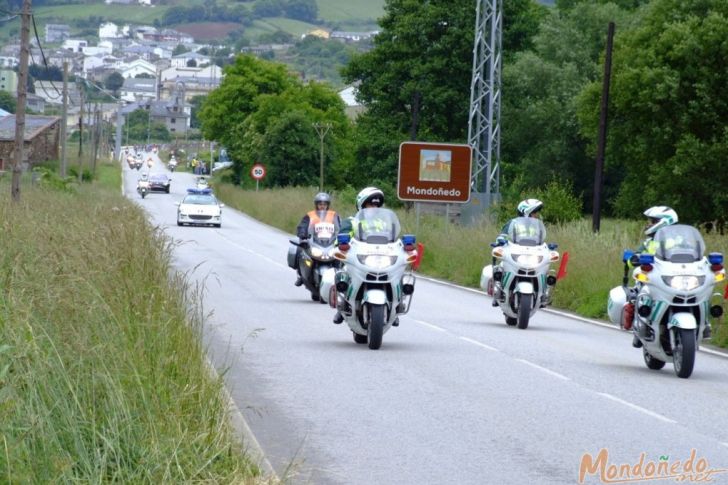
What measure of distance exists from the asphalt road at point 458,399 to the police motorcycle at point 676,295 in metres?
0.33

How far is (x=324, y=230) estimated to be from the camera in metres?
23.8

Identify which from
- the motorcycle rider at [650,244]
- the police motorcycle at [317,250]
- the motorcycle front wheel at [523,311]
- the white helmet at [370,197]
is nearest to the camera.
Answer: the motorcycle rider at [650,244]

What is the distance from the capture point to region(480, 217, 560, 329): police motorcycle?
66.7 feet

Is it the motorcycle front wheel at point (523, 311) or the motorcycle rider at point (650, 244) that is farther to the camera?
the motorcycle front wheel at point (523, 311)

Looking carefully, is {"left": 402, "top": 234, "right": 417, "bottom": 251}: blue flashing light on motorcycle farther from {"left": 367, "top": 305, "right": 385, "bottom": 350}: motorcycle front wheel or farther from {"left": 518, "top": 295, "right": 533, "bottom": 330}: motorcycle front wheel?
{"left": 518, "top": 295, "right": 533, "bottom": 330}: motorcycle front wheel

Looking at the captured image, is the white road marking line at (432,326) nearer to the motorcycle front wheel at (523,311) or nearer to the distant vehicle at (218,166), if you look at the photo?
the motorcycle front wheel at (523,311)

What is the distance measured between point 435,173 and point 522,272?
2035 cm

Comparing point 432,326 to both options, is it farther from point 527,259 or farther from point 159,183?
point 159,183

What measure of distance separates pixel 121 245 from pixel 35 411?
238 inches

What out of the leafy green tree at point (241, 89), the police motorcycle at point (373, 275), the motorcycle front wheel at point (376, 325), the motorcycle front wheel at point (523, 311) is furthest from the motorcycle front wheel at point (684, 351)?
the leafy green tree at point (241, 89)

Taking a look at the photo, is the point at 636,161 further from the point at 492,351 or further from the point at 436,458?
the point at 436,458

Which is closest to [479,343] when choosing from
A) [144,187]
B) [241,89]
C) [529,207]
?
[529,207]

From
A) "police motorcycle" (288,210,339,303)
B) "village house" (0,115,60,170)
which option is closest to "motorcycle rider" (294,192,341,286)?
"police motorcycle" (288,210,339,303)

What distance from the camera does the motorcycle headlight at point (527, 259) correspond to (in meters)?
20.4
